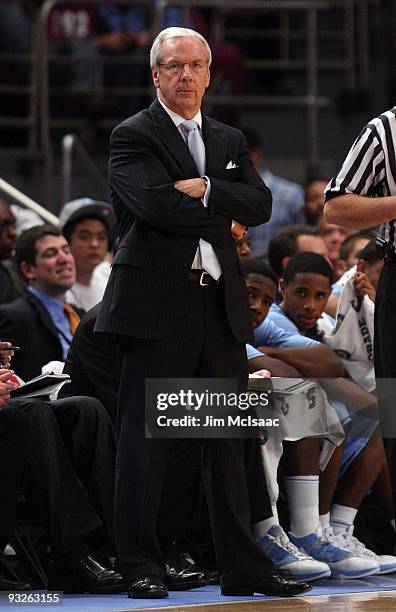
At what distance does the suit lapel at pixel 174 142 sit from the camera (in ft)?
16.9

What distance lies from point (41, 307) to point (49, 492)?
1431 millimetres

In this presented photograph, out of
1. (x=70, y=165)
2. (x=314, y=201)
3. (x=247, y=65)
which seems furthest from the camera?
(x=247, y=65)

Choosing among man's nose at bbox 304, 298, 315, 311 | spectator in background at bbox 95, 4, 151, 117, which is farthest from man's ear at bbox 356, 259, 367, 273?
spectator in background at bbox 95, 4, 151, 117

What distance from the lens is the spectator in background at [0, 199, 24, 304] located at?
737 cm

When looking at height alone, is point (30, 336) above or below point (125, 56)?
below

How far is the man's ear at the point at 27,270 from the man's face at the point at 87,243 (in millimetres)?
621

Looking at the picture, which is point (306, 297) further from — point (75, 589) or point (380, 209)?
point (380, 209)

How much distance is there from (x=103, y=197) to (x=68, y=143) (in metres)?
0.65

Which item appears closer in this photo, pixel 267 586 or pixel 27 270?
pixel 267 586

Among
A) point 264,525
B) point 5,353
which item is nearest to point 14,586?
point 5,353

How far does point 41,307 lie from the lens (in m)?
6.60

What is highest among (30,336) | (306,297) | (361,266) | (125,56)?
(125,56)

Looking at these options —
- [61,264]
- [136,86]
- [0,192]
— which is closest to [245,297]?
[61,264]

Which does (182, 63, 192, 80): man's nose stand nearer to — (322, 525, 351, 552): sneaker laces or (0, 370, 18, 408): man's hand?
(0, 370, 18, 408): man's hand
